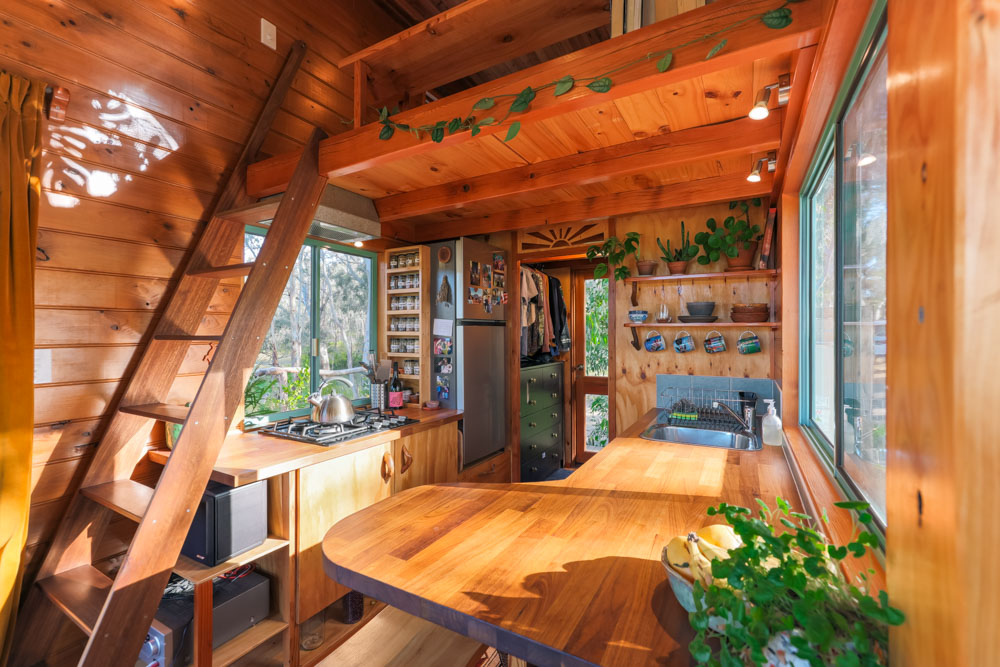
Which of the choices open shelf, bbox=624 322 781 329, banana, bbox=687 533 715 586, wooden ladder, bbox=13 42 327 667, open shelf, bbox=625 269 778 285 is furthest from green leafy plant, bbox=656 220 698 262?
banana, bbox=687 533 715 586

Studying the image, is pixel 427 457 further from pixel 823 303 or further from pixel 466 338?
pixel 823 303

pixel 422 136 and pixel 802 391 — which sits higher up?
pixel 422 136

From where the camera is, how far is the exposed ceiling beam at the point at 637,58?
113cm

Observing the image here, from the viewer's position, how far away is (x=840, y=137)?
1.21 metres

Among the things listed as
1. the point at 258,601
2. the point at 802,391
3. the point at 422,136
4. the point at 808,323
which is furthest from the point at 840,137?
the point at 258,601

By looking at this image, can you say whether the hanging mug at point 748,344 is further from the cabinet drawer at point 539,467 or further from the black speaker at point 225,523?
the black speaker at point 225,523

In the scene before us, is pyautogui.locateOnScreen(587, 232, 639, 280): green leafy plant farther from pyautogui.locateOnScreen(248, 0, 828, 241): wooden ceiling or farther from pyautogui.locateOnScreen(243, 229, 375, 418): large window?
pyautogui.locateOnScreen(243, 229, 375, 418): large window

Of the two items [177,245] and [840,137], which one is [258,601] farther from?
[840,137]

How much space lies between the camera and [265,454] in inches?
82.8

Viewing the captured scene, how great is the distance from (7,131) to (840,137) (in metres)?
2.59

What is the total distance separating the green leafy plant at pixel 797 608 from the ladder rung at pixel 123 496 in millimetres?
1731

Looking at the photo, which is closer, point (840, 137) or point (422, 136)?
point (840, 137)

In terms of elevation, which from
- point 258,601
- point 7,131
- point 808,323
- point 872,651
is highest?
point 7,131

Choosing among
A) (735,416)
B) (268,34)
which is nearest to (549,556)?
(735,416)
